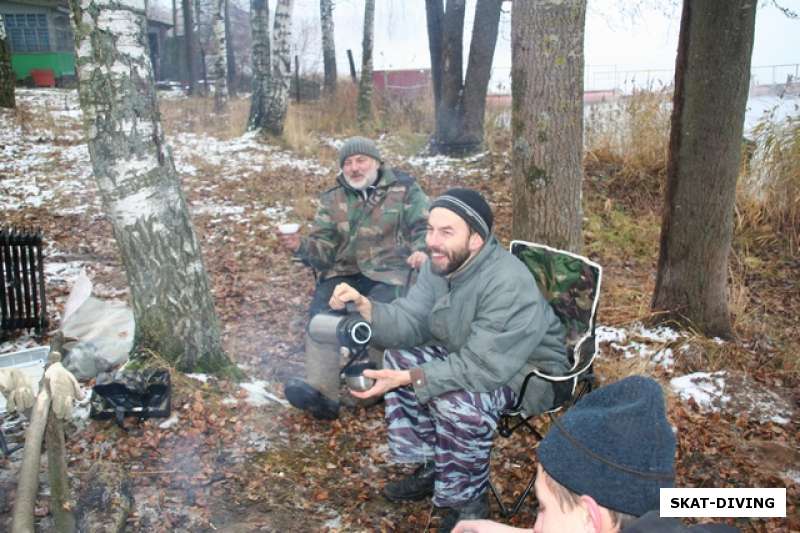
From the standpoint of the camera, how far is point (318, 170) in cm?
1039

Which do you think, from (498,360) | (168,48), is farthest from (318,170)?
(168,48)

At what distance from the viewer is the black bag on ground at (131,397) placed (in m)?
3.54

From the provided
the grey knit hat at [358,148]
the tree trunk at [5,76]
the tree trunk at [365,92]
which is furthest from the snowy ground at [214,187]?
the tree trunk at [365,92]

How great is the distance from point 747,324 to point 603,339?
3.84ft

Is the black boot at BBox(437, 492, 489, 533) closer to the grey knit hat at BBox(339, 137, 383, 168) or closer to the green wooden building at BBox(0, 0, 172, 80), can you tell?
the grey knit hat at BBox(339, 137, 383, 168)

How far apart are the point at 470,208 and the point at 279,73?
1067 centimetres

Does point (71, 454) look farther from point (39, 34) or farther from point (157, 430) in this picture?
point (39, 34)

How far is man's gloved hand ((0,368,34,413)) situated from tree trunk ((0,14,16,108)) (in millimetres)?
13446

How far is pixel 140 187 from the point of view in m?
3.71

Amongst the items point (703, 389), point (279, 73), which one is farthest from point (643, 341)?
point (279, 73)

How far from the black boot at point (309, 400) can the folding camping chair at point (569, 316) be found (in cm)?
116

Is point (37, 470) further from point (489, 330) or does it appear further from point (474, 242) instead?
point (474, 242)

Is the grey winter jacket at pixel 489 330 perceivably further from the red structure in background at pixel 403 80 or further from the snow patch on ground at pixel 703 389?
the red structure in background at pixel 403 80

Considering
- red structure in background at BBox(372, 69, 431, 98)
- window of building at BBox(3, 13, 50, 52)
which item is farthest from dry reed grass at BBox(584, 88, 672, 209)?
window of building at BBox(3, 13, 50, 52)
